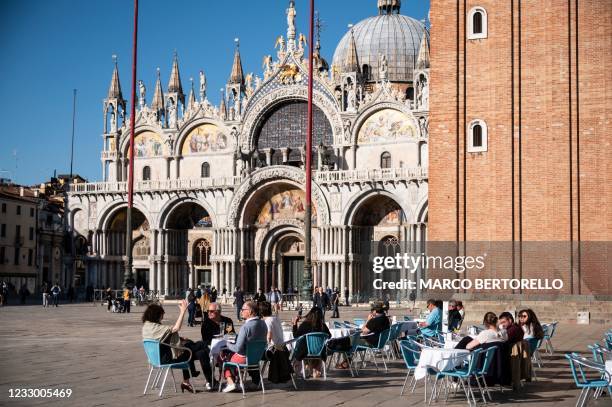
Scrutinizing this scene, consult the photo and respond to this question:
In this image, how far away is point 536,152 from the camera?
29.3 m

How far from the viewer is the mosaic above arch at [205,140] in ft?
190

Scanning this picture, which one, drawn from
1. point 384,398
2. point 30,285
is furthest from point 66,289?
point 384,398

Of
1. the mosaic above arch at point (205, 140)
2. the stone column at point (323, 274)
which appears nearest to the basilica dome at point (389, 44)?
the mosaic above arch at point (205, 140)

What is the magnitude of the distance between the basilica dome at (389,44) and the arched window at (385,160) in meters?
13.4

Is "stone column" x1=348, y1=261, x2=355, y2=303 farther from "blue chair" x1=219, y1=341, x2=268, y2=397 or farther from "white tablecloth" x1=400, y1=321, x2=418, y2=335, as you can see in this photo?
"blue chair" x1=219, y1=341, x2=268, y2=397

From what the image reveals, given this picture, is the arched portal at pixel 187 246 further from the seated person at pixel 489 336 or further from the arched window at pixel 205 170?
the seated person at pixel 489 336

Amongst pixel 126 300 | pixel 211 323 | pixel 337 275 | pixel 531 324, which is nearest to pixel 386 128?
pixel 337 275

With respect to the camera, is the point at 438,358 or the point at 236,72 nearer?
the point at 438,358

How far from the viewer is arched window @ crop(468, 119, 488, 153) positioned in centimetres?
2992

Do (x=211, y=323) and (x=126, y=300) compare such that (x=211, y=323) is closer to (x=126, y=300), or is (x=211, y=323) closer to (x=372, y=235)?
(x=126, y=300)

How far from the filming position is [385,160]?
52.4 meters

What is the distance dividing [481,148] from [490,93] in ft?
5.70

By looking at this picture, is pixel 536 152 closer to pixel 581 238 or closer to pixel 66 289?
pixel 581 238

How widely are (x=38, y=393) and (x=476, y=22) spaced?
69.4 ft
